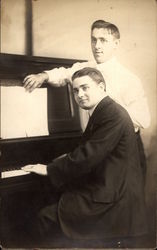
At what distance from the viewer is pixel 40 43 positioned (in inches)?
71.3

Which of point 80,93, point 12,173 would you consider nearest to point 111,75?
point 80,93

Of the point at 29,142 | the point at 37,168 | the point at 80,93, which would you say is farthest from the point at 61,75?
the point at 37,168

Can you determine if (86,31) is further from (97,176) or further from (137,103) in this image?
(97,176)

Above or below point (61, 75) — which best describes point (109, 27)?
above

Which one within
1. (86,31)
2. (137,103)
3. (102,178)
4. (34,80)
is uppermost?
(86,31)

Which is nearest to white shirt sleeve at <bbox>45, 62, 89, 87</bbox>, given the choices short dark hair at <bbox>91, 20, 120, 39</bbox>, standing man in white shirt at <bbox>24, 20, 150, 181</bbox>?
standing man in white shirt at <bbox>24, 20, 150, 181</bbox>

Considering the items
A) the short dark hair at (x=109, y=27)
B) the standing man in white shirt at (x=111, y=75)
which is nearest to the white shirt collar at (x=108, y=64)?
the standing man in white shirt at (x=111, y=75)

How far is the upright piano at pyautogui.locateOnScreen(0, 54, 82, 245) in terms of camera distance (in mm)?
1684

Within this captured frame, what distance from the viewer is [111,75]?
178 centimetres

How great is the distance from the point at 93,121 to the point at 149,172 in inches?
15.5

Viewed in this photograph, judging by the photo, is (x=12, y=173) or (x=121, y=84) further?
(x=121, y=84)

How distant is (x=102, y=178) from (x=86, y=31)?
2.46 ft

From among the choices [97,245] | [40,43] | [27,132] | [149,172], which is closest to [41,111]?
[27,132]

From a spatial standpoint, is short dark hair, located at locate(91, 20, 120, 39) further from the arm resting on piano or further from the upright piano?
the arm resting on piano
